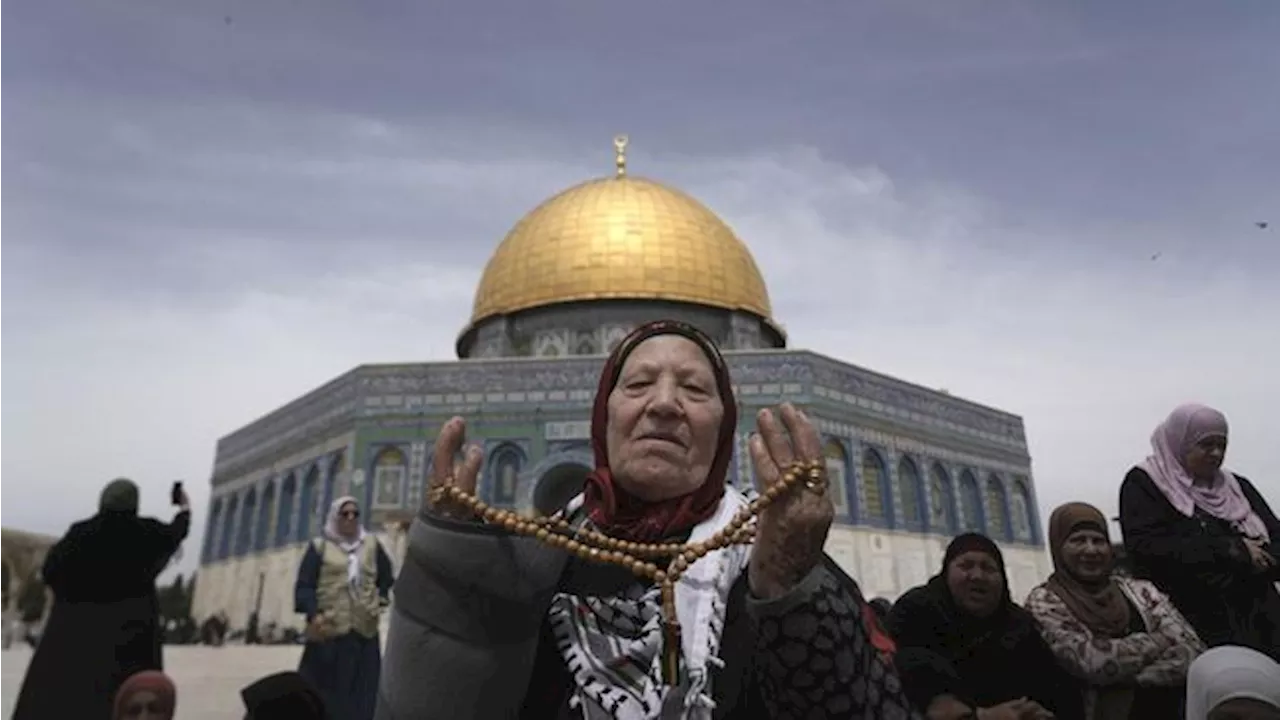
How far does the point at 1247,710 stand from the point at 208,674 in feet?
31.1

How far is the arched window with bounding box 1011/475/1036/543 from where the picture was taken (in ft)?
64.6

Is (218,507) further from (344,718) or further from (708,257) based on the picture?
(344,718)

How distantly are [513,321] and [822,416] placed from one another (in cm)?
747

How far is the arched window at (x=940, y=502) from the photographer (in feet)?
59.4

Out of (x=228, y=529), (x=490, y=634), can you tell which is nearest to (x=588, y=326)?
(x=228, y=529)

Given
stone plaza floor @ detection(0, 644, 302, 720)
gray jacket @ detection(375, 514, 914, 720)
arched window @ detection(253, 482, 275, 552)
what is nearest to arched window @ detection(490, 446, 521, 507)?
stone plaza floor @ detection(0, 644, 302, 720)

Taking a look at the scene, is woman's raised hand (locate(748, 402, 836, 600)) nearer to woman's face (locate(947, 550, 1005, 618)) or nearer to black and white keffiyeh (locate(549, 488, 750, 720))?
black and white keffiyeh (locate(549, 488, 750, 720))

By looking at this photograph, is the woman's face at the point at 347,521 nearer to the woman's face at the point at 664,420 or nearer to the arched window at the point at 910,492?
the woman's face at the point at 664,420

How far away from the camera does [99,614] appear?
375cm

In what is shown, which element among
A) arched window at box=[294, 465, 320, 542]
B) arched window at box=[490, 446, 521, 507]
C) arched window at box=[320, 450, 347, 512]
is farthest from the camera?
arched window at box=[294, 465, 320, 542]

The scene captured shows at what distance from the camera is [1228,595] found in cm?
295

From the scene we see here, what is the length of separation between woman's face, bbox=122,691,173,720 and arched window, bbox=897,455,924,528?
644 inches

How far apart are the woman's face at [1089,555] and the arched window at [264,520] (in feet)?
60.9

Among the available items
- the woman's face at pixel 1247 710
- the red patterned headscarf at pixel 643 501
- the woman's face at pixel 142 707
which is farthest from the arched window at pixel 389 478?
the red patterned headscarf at pixel 643 501
